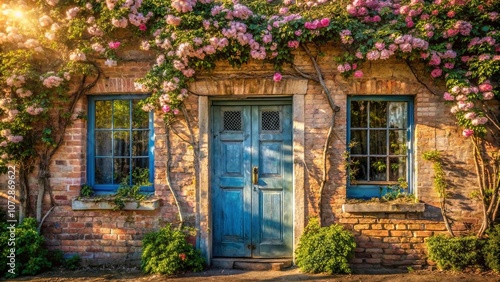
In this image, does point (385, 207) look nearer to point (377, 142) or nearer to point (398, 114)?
point (377, 142)

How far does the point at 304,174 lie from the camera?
5.48m

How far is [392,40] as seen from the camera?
507 centimetres

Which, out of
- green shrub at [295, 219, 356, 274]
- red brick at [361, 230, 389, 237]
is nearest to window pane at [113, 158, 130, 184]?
green shrub at [295, 219, 356, 274]

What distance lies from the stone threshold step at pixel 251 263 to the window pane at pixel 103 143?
2369mm

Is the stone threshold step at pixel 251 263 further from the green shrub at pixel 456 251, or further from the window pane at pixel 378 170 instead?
the green shrub at pixel 456 251

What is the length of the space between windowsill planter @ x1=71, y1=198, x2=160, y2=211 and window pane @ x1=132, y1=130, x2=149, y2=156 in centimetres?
80

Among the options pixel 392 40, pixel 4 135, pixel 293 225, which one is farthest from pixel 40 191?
pixel 392 40

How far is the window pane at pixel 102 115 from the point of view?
5898mm

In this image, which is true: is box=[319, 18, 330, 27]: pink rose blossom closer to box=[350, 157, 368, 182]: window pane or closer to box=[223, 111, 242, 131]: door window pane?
box=[223, 111, 242, 131]: door window pane

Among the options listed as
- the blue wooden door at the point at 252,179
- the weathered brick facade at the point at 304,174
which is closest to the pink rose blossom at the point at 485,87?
the weathered brick facade at the point at 304,174

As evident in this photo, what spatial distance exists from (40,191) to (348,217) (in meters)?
4.61

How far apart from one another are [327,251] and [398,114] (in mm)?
2318

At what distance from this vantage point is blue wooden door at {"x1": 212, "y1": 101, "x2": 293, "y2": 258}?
5.68 meters

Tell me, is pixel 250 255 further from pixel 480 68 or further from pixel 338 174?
pixel 480 68
